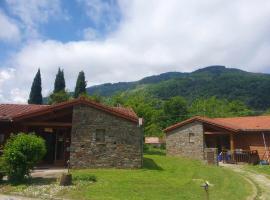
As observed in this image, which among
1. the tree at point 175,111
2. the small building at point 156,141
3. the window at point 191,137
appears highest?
the tree at point 175,111

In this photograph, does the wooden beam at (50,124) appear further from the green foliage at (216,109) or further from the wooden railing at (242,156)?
the green foliage at (216,109)

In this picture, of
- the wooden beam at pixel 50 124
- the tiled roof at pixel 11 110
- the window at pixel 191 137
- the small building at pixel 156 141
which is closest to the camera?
the wooden beam at pixel 50 124

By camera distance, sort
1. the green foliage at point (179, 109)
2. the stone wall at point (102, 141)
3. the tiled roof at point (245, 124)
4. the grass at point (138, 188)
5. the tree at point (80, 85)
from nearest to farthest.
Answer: the grass at point (138, 188)
the stone wall at point (102, 141)
the tiled roof at point (245, 124)
the green foliage at point (179, 109)
the tree at point (80, 85)

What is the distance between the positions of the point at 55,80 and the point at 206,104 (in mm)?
34816

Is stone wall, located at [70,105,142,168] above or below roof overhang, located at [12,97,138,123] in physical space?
below

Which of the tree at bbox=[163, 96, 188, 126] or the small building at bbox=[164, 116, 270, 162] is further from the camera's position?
the tree at bbox=[163, 96, 188, 126]

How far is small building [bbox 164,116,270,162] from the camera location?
28.2 meters

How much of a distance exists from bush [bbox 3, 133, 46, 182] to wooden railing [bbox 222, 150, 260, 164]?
18.0 metres

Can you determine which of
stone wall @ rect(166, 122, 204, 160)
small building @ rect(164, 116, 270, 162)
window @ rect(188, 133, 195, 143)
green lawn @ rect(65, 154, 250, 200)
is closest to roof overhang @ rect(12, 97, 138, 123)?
green lawn @ rect(65, 154, 250, 200)

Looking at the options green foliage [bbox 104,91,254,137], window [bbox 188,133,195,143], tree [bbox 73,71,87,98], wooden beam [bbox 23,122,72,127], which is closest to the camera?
wooden beam [bbox 23,122,72,127]

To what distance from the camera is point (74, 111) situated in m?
20.7

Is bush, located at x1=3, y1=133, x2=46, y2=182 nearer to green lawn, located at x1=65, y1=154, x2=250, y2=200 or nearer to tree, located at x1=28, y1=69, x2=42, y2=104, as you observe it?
green lawn, located at x1=65, y1=154, x2=250, y2=200

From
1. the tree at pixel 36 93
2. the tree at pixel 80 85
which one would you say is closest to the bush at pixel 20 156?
the tree at pixel 80 85

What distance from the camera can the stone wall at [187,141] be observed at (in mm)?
30219
